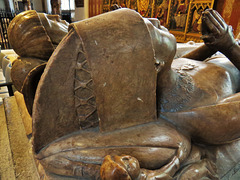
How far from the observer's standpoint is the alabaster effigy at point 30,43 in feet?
3.53

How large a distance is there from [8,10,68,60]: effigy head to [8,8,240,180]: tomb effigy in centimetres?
28

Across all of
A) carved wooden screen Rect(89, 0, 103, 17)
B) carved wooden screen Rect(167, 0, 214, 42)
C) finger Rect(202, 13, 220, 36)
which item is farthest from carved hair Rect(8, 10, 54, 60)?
carved wooden screen Rect(89, 0, 103, 17)

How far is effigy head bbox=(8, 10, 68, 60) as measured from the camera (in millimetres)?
1072

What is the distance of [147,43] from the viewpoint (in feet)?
3.10

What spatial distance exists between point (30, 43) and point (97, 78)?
1.71 ft

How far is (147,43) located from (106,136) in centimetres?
55

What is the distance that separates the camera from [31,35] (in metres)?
1.08

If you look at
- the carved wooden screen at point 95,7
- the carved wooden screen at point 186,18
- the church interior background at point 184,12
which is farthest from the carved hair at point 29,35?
the carved wooden screen at point 95,7

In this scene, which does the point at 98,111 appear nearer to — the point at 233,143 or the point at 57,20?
the point at 57,20

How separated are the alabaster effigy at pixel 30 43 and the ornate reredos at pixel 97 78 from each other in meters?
0.28

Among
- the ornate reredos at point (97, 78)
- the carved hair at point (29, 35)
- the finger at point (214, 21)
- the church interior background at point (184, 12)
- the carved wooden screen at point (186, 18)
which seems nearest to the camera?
the ornate reredos at point (97, 78)

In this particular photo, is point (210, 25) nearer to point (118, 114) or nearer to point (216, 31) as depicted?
point (216, 31)

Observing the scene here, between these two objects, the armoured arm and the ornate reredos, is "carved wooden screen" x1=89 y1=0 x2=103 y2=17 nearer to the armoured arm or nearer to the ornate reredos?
the armoured arm

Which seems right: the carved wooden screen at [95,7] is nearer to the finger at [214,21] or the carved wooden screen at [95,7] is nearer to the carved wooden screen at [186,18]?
the carved wooden screen at [186,18]
